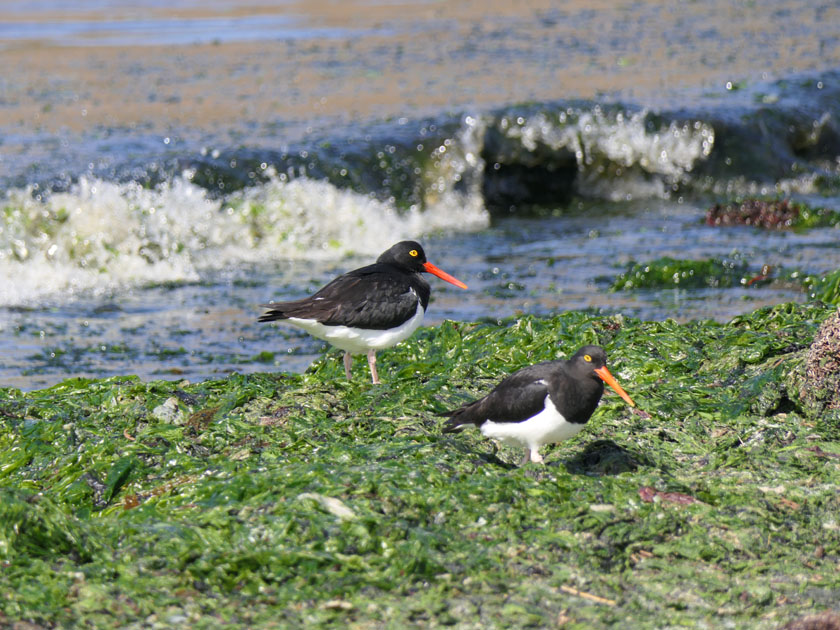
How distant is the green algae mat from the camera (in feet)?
13.7

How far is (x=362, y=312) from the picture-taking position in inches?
256

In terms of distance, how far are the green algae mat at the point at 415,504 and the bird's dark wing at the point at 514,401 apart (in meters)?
0.21

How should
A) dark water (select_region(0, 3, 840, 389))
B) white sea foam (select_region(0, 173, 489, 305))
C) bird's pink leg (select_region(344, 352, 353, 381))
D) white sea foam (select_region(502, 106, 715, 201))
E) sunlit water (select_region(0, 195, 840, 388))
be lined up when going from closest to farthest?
bird's pink leg (select_region(344, 352, 353, 381)) → sunlit water (select_region(0, 195, 840, 388)) → dark water (select_region(0, 3, 840, 389)) → white sea foam (select_region(0, 173, 489, 305)) → white sea foam (select_region(502, 106, 715, 201))

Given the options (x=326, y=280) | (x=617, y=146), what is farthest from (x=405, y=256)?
(x=617, y=146)

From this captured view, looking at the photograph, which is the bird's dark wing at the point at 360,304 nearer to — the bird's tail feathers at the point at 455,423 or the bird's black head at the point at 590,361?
the bird's tail feathers at the point at 455,423

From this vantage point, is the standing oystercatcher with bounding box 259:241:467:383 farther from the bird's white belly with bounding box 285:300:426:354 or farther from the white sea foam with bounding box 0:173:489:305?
the white sea foam with bounding box 0:173:489:305

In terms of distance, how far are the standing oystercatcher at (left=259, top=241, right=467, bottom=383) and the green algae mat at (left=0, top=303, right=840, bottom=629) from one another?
29cm

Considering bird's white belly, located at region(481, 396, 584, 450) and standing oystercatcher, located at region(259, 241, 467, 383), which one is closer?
bird's white belly, located at region(481, 396, 584, 450)

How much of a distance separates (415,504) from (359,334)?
189 cm

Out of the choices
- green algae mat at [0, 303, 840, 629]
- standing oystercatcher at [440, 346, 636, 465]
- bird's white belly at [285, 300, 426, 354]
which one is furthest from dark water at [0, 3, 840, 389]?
standing oystercatcher at [440, 346, 636, 465]

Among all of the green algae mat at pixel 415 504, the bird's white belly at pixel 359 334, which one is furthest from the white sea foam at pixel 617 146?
the bird's white belly at pixel 359 334

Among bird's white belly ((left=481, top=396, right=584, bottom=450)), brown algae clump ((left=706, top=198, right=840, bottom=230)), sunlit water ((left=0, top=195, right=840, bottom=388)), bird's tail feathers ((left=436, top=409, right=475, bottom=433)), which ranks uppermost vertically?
bird's white belly ((left=481, top=396, right=584, bottom=450))

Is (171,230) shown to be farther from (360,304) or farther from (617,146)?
(360,304)

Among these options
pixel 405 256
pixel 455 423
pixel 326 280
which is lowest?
pixel 326 280
